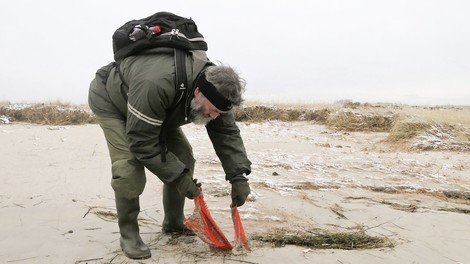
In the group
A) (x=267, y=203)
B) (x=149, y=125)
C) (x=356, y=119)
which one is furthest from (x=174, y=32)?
(x=356, y=119)

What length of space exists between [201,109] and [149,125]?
33 cm

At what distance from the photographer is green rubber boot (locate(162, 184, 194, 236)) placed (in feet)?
11.0

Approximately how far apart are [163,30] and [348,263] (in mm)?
1911

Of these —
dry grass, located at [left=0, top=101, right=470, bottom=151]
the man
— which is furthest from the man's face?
dry grass, located at [left=0, top=101, right=470, bottom=151]

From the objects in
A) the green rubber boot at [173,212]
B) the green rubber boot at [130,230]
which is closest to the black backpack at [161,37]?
the green rubber boot at [130,230]

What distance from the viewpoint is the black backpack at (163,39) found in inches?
103

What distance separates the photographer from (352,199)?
4508mm

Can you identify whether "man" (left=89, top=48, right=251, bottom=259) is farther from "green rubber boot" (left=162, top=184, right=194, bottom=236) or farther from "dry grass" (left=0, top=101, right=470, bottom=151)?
"dry grass" (left=0, top=101, right=470, bottom=151)

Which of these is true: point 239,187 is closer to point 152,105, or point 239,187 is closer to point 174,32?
point 152,105

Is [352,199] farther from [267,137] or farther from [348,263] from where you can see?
[267,137]

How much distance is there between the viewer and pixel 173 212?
3.35 metres

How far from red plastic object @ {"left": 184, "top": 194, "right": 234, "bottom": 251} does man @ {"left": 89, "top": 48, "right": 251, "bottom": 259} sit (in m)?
0.16

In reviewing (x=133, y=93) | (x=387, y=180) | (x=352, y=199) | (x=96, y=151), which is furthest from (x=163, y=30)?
(x=96, y=151)

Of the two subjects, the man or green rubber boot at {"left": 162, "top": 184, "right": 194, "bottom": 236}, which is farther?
green rubber boot at {"left": 162, "top": 184, "right": 194, "bottom": 236}
